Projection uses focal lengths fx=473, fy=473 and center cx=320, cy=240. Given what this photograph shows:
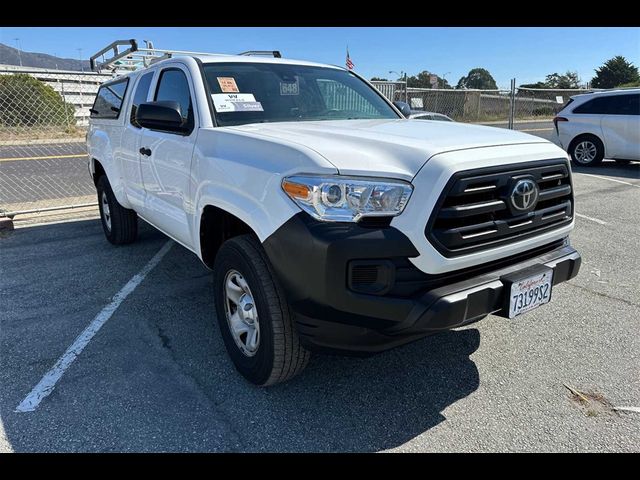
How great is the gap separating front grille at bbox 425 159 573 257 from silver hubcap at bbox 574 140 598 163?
9470mm

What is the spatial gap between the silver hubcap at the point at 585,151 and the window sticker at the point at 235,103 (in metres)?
10.0

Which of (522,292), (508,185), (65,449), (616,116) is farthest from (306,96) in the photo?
(616,116)

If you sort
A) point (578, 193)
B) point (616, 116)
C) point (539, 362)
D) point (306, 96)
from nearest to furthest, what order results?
point (539, 362) < point (306, 96) < point (578, 193) < point (616, 116)

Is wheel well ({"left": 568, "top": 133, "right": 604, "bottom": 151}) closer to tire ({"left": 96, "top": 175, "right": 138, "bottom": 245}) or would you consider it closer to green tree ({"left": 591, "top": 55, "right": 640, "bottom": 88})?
tire ({"left": 96, "top": 175, "right": 138, "bottom": 245})

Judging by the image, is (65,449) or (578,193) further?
(578,193)

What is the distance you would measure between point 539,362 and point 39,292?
416 cm

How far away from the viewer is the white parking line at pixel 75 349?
2.72 m

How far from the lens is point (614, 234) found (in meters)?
5.77


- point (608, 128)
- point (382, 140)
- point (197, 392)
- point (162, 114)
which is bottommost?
point (197, 392)

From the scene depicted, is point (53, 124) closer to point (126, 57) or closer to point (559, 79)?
point (126, 57)

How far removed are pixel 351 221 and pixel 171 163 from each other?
6.24 ft

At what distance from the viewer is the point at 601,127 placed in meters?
10.5

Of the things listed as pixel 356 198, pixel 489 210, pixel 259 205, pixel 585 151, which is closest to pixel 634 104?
pixel 585 151
